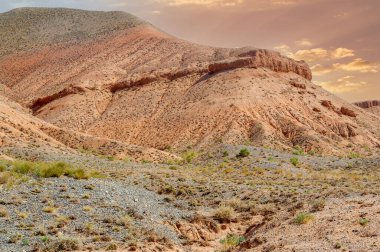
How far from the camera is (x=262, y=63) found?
7744 cm

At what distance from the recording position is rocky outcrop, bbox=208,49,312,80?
251 ft

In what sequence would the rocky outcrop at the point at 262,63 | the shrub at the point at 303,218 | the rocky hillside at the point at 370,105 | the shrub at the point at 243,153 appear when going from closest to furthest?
1. the shrub at the point at 303,218
2. the shrub at the point at 243,153
3. the rocky outcrop at the point at 262,63
4. the rocky hillside at the point at 370,105

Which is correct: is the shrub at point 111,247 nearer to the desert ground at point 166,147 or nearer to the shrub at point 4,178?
the desert ground at point 166,147

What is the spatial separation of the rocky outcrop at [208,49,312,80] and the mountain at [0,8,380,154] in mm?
141

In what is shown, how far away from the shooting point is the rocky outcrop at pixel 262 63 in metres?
76.5

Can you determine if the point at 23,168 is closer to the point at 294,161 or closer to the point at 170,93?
the point at 294,161

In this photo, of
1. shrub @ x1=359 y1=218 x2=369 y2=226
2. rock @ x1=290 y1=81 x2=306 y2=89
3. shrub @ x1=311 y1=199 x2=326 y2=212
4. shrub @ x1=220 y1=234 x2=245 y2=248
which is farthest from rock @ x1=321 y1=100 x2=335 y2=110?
shrub @ x1=359 y1=218 x2=369 y2=226

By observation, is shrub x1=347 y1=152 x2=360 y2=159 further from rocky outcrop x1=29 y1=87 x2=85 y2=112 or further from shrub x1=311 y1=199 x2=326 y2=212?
rocky outcrop x1=29 y1=87 x2=85 y2=112

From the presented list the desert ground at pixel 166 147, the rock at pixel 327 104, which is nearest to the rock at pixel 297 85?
the desert ground at pixel 166 147

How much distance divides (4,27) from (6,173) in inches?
3836

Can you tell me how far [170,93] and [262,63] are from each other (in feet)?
44.3

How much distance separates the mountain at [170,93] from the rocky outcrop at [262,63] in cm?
14

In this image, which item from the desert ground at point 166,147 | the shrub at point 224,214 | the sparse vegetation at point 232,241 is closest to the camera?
the desert ground at point 166,147

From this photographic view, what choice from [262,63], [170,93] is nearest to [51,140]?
[170,93]
